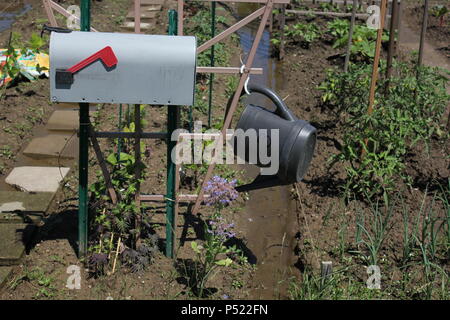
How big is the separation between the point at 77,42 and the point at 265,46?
24.0ft

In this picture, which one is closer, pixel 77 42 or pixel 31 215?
pixel 77 42

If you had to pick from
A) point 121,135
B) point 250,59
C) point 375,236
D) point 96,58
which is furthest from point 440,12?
point 96,58

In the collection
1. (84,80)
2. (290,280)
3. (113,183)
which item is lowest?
(290,280)

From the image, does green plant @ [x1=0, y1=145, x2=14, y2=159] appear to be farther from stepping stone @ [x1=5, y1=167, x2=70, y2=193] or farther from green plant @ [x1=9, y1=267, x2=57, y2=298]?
green plant @ [x1=9, y1=267, x2=57, y2=298]

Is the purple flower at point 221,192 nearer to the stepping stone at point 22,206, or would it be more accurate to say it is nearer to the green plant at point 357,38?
the stepping stone at point 22,206

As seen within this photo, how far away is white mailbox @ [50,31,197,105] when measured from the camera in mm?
4125

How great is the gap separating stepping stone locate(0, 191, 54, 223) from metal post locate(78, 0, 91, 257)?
0.63 metres

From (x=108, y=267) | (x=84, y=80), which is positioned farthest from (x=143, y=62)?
(x=108, y=267)

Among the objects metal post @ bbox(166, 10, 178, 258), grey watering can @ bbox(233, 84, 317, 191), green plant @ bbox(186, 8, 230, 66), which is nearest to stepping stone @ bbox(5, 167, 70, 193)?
metal post @ bbox(166, 10, 178, 258)
